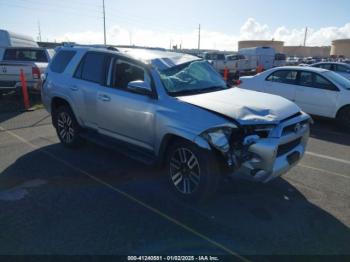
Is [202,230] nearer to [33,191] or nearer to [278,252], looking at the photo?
[278,252]

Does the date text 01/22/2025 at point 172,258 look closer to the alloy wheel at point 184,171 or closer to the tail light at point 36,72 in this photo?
the alloy wheel at point 184,171

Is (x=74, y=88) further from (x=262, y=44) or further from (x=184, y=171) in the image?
(x=262, y=44)

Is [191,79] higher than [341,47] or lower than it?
lower

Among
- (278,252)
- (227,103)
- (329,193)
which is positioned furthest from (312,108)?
(278,252)

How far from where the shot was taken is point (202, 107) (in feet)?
12.3

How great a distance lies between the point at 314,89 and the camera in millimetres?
8289

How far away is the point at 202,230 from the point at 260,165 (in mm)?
992

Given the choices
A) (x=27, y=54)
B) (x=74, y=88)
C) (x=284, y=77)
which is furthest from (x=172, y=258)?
(x=27, y=54)

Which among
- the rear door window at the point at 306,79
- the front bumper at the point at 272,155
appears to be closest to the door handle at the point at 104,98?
the front bumper at the point at 272,155

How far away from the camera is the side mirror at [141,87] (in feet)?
13.4

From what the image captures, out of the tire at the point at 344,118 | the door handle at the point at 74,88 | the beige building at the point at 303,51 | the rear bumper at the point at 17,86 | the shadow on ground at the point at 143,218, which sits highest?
the beige building at the point at 303,51

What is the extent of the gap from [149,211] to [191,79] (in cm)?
206

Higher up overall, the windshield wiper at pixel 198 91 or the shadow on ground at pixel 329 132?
the windshield wiper at pixel 198 91

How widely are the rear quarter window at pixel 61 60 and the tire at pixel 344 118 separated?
662 cm
